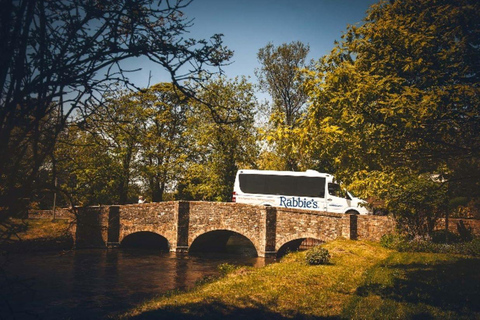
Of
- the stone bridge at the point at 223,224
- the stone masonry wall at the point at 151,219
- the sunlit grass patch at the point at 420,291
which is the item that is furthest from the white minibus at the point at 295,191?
the sunlit grass patch at the point at 420,291

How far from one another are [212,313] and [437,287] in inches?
266

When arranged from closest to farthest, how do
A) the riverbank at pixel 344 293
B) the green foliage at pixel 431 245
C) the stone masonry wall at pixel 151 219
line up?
the riverbank at pixel 344 293, the green foliage at pixel 431 245, the stone masonry wall at pixel 151 219

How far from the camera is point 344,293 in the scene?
1083 centimetres

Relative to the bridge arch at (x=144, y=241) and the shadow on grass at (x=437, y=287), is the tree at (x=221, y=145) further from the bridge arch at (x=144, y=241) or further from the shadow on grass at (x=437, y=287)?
the shadow on grass at (x=437, y=287)

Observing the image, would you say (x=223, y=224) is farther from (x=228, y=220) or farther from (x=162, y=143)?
(x=162, y=143)

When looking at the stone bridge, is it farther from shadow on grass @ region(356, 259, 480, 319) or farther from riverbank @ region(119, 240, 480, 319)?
shadow on grass @ region(356, 259, 480, 319)

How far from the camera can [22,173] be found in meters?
4.32

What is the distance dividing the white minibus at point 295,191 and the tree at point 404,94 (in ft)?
49.4

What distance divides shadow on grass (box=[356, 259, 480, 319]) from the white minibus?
10.6m

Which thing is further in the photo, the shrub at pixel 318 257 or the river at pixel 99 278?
the shrub at pixel 318 257

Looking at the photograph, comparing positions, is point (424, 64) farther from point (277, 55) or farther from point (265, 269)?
point (277, 55)

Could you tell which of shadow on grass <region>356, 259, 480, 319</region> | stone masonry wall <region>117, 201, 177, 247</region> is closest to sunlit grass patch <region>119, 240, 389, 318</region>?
shadow on grass <region>356, 259, 480, 319</region>

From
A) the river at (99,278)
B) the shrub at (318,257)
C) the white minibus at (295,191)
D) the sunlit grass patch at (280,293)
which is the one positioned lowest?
the river at (99,278)

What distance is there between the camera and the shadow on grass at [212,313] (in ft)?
28.1
